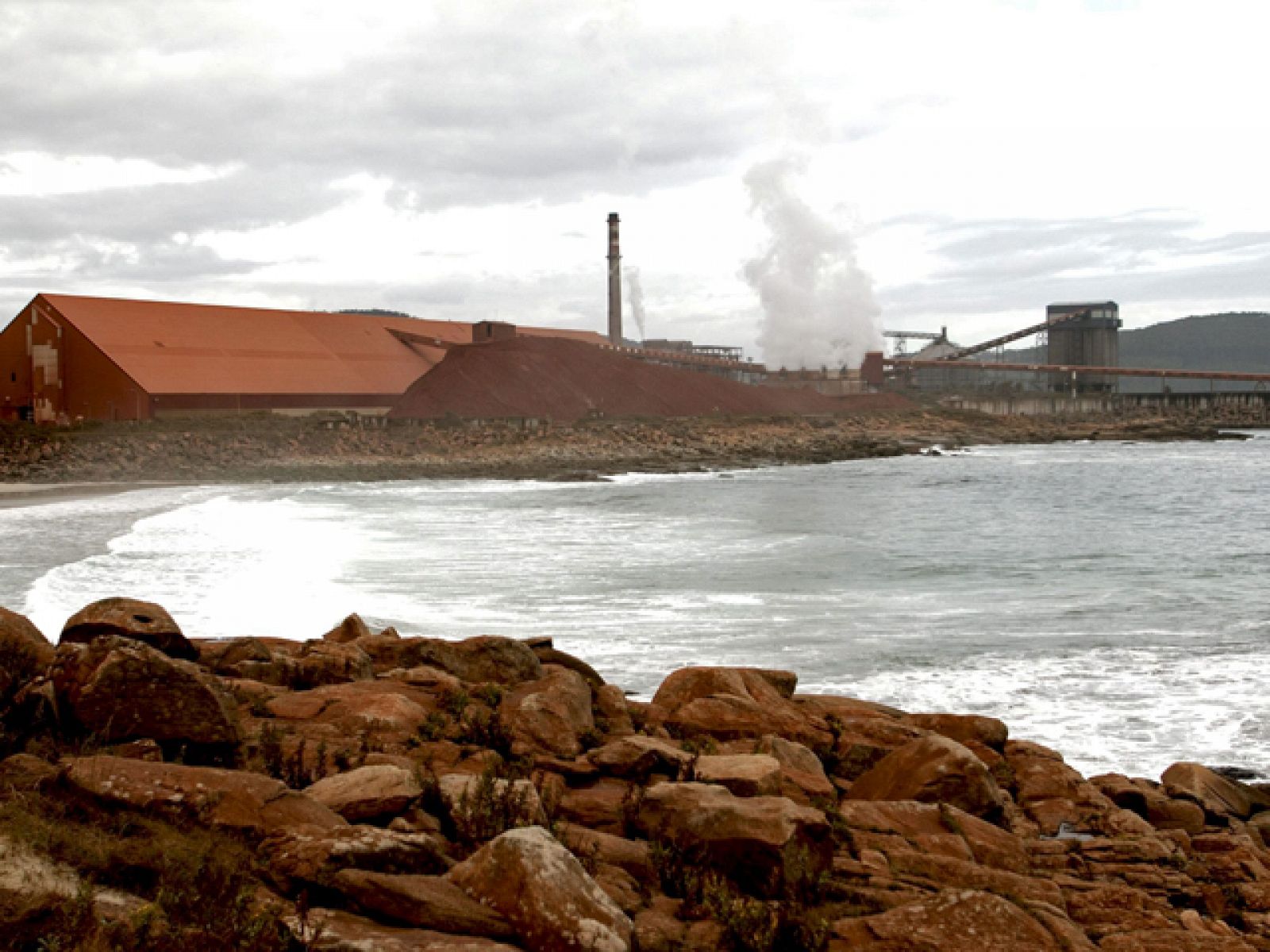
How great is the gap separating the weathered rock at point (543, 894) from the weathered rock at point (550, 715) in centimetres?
224

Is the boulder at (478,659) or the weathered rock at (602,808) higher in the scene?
the boulder at (478,659)

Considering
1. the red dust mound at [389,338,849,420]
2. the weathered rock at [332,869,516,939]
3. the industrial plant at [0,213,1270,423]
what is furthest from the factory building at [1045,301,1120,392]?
the weathered rock at [332,869,516,939]

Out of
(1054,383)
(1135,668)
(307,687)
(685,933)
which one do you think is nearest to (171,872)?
(685,933)

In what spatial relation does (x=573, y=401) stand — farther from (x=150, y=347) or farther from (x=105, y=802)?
(x=105, y=802)

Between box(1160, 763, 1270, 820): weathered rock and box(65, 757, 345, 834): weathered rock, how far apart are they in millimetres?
5422

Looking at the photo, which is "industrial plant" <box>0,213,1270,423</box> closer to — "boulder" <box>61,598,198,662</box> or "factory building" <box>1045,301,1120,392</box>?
"factory building" <box>1045,301,1120,392</box>

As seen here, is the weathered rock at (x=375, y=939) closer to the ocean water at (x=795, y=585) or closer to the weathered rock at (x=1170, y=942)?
the weathered rock at (x=1170, y=942)

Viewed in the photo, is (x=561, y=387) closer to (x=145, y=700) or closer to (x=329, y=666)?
(x=329, y=666)

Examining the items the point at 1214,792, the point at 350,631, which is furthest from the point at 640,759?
the point at 1214,792

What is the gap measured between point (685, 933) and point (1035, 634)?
10218mm

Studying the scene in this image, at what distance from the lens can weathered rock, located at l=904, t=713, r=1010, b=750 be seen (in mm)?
7762

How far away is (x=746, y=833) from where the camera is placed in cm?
467

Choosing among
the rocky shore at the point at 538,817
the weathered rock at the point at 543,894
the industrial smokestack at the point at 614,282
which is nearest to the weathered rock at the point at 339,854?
the rocky shore at the point at 538,817

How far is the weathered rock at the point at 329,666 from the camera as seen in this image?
293 inches
